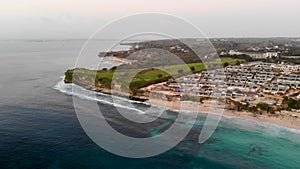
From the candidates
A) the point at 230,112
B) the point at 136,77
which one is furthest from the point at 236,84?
the point at 136,77

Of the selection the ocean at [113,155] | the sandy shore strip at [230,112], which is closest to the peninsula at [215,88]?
the sandy shore strip at [230,112]

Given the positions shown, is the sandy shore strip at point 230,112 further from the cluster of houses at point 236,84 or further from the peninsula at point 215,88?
the cluster of houses at point 236,84

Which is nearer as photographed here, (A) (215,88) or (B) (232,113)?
(B) (232,113)

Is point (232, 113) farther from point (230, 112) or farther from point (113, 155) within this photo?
point (113, 155)

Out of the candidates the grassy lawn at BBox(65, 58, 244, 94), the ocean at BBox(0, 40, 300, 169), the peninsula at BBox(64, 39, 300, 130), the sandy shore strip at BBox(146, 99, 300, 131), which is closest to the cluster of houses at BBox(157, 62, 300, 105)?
the peninsula at BBox(64, 39, 300, 130)

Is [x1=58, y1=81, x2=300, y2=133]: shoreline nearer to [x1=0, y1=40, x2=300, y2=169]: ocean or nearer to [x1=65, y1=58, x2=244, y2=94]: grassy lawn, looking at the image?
[x1=0, y1=40, x2=300, y2=169]: ocean
